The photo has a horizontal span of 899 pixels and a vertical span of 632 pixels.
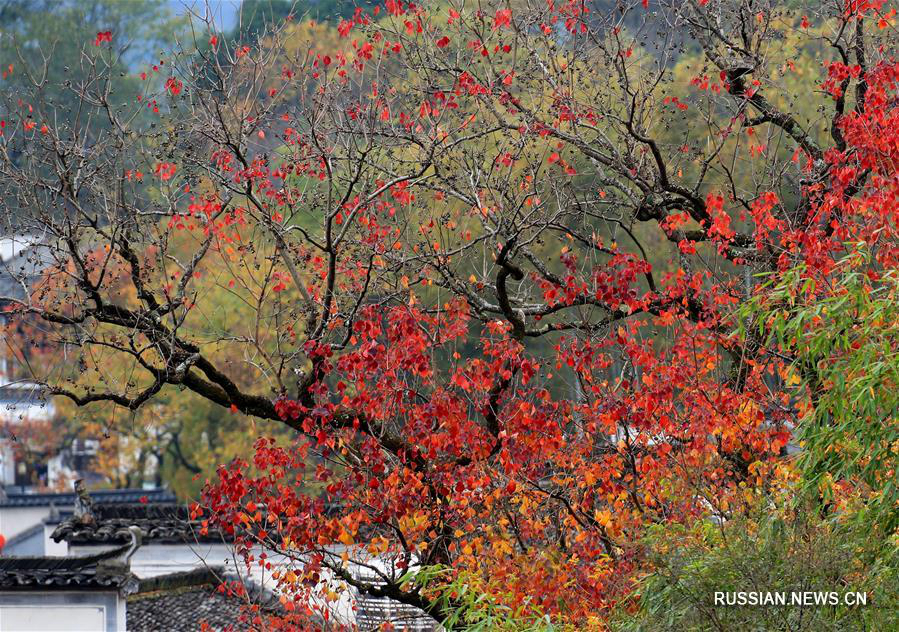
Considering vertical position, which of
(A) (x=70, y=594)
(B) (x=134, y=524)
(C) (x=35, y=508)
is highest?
(C) (x=35, y=508)

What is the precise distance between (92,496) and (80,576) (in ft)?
90.4

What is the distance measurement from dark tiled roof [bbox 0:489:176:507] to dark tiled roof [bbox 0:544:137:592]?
26010 mm

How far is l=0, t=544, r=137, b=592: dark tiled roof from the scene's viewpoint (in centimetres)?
1638

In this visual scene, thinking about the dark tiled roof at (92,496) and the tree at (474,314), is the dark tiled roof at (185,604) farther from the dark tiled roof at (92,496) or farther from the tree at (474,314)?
the dark tiled roof at (92,496)

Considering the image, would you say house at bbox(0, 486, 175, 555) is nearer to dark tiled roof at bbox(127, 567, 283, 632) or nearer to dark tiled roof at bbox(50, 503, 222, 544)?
dark tiled roof at bbox(50, 503, 222, 544)

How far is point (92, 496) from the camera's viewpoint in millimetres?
42406

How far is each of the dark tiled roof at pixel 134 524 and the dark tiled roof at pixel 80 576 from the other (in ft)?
9.01

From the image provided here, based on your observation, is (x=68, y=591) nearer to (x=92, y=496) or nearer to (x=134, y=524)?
(x=134, y=524)

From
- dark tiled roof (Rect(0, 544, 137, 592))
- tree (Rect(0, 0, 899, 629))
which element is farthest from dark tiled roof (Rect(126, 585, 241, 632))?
tree (Rect(0, 0, 899, 629))

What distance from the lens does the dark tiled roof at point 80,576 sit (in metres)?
16.4

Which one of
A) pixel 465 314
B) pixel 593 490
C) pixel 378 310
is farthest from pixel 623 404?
pixel 378 310

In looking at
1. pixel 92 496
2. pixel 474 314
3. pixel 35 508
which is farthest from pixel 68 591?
pixel 35 508

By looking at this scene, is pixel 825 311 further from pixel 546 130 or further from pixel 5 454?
pixel 5 454

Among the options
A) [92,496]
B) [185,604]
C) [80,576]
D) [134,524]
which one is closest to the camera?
[80,576]
